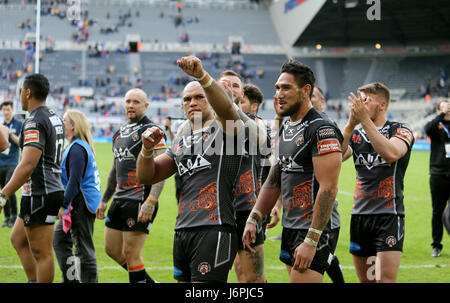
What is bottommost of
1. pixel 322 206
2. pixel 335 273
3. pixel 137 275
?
pixel 137 275

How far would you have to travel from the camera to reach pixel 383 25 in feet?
170

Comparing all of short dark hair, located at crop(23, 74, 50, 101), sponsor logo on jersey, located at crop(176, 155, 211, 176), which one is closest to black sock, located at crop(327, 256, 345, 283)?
sponsor logo on jersey, located at crop(176, 155, 211, 176)

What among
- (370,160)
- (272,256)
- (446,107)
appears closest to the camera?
(370,160)

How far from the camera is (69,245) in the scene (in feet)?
19.1

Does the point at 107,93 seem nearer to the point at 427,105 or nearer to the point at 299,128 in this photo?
the point at 427,105

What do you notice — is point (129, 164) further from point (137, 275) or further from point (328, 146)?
point (328, 146)

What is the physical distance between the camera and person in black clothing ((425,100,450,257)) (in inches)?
331

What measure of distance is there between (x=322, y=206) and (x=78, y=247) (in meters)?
3.02

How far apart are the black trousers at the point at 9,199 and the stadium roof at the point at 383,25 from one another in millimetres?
37665

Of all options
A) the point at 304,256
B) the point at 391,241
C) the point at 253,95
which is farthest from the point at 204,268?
the point at 253,95

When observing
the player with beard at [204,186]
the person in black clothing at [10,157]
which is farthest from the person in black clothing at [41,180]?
the person in black clothing at [10,157]

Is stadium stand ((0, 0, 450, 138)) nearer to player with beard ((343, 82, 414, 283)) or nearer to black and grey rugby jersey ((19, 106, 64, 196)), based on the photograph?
black and grey rugby jersey ((19, 106, 64, 196))

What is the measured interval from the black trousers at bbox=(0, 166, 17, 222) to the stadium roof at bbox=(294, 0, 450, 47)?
37665mm
